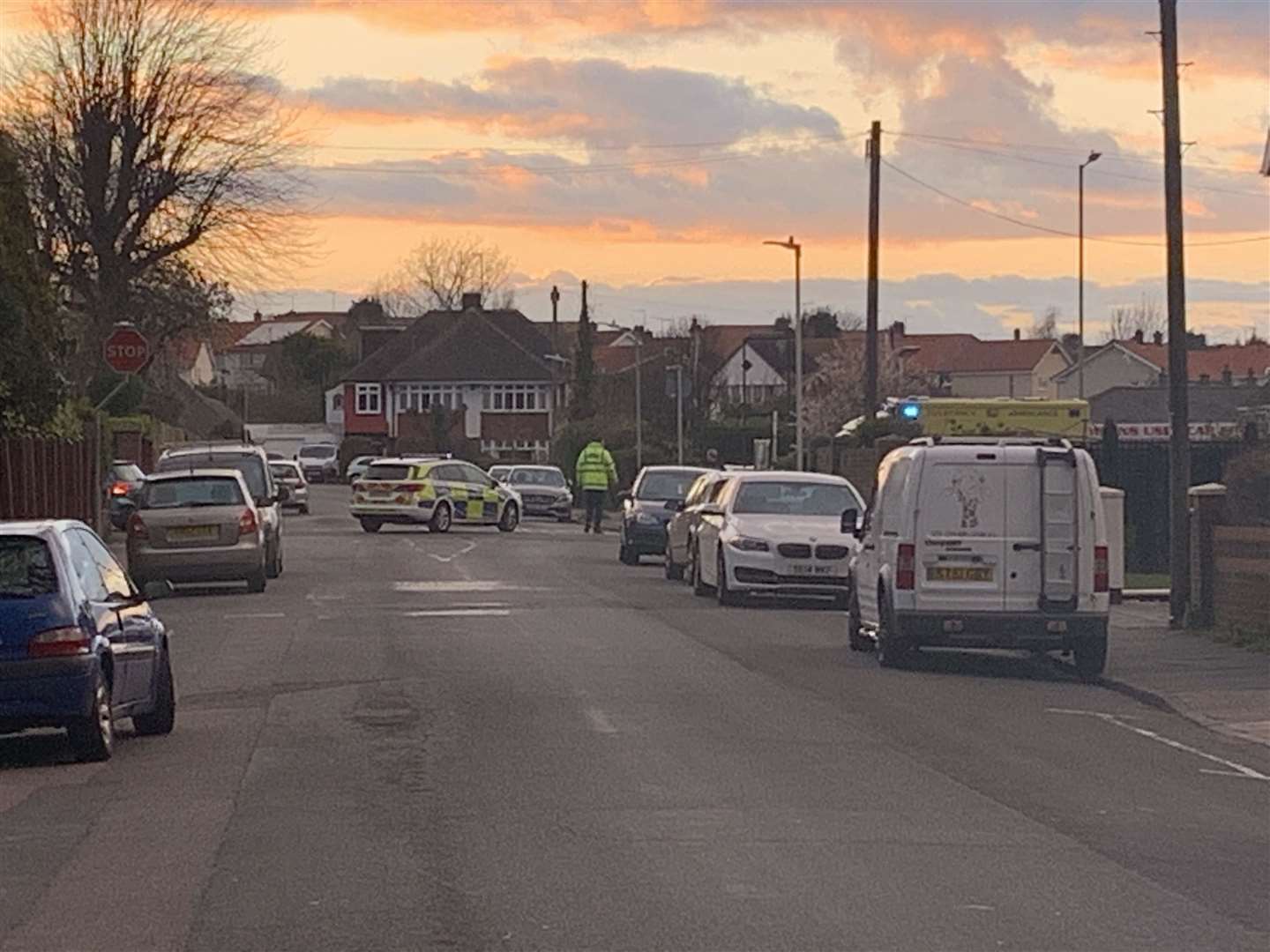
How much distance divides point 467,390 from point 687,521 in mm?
80060

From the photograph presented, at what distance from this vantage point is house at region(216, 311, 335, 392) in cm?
14588

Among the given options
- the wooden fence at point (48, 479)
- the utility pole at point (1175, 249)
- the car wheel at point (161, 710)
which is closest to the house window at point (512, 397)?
the wooden fence at point (48, 479)

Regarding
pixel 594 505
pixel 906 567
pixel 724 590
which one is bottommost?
pixel 724 590

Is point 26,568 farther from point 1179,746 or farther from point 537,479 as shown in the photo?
point 537,479

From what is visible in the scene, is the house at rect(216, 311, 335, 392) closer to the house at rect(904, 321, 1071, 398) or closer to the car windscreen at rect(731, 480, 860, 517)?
the house at rect(904, 321, 1071, 398)

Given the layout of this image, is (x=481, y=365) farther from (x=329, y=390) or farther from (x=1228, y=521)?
(x=1228, y=521)

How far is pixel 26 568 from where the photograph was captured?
13.3 meters

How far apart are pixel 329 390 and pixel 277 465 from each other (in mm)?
70139

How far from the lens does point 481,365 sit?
10962 centimetres

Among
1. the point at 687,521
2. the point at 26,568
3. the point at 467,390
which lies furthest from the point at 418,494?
the point at 467,390

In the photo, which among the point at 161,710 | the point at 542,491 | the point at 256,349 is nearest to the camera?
the point at 161,710

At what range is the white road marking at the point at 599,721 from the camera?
1457 centimetres

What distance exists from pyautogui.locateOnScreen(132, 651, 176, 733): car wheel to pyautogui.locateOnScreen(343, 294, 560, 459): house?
296 feet

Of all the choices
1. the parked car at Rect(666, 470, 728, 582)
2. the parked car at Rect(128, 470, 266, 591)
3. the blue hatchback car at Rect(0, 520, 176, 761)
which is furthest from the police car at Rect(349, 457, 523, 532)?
the blue hatchback car at Rect(0, 520, 176, 761)
